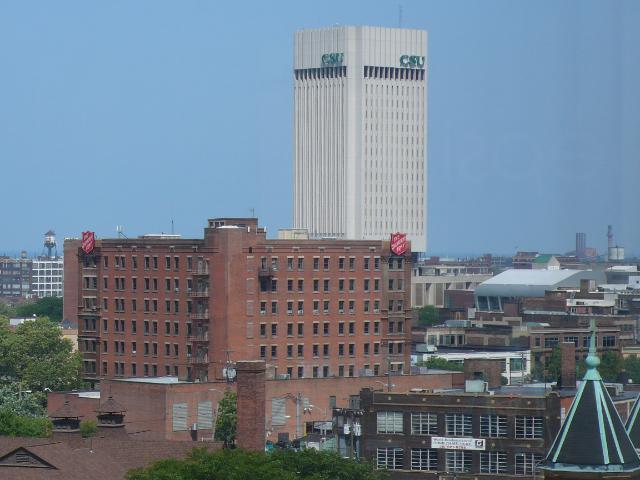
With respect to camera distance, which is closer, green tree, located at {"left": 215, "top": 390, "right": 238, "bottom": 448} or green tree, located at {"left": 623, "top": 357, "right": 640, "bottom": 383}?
green tree, located at {"left": 215, "top": 390, "right": 238, "bottom": 448}

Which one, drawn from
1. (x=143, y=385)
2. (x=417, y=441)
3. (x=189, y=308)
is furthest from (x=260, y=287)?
(x=417, y=441)

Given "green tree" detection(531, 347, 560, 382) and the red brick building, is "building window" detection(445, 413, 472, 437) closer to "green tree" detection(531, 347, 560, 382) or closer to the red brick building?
the red brick building

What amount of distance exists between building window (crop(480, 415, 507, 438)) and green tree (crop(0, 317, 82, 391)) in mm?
68633

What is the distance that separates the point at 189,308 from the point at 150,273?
6.34 m

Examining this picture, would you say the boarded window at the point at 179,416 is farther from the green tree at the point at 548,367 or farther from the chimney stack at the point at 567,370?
the green tree at the point at 548,367

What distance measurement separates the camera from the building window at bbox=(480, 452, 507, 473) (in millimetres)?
106250

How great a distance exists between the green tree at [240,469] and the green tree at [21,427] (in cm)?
2375

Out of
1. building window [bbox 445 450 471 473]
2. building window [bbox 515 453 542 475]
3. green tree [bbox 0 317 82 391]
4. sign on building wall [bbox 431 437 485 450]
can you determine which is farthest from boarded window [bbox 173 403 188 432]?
building window [bbox 515 453 542 475]

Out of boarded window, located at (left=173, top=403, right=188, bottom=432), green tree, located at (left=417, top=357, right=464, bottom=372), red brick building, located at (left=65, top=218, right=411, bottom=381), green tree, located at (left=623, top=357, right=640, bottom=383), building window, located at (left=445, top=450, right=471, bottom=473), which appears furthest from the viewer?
green tree, located at (left=623, top=357, right=640, bottom=383)

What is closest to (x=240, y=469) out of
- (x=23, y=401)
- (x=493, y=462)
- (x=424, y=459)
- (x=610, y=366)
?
(x=424, y=459)

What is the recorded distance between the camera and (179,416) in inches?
5689

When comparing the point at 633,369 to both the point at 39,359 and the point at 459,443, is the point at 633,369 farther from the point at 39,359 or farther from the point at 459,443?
the point at 459,443

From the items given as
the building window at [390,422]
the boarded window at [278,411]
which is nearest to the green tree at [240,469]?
the building window at [390,422]

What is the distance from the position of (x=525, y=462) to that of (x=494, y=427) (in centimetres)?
236
